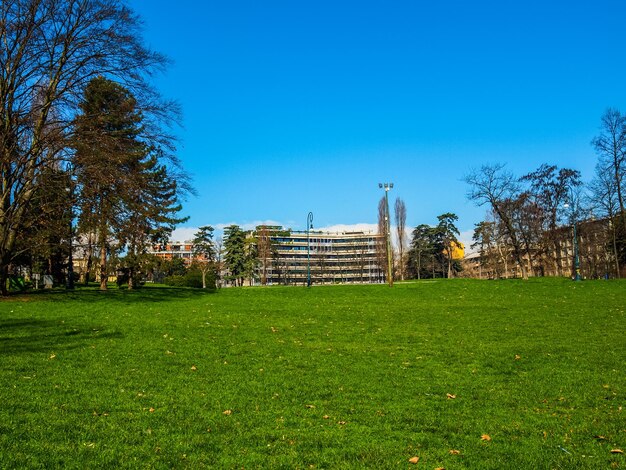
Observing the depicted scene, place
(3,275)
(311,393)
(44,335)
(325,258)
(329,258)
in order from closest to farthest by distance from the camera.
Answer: (311,393) < (44,335) < (3,275) < (325,258) < (329,258)

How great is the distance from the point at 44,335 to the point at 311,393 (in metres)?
9.11

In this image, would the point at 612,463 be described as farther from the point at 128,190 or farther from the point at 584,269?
the point at 584,269

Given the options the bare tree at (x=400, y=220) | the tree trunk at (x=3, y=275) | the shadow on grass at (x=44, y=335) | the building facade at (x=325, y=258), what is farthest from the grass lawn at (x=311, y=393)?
the building facade at (x=325, y=258)

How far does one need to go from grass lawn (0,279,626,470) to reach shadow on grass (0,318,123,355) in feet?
0.18

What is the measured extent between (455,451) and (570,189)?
57776 mm

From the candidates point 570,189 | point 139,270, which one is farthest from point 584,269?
point 139,270

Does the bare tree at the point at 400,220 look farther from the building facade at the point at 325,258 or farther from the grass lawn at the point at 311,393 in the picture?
the grass lawn at the point at 311,393

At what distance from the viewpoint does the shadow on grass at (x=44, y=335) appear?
11492 mm

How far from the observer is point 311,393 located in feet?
26.2

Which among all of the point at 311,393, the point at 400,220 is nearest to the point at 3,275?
the point at 311,393

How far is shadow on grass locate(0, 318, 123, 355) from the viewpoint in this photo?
1149cm

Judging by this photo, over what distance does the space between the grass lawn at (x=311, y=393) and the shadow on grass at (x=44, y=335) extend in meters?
0.05

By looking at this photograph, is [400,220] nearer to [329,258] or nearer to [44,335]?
[44,335]

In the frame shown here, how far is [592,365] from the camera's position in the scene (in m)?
10.0
